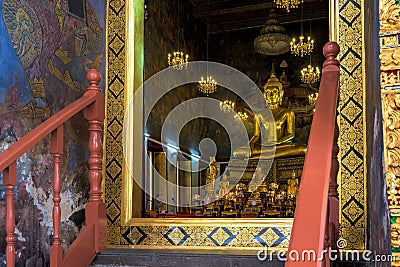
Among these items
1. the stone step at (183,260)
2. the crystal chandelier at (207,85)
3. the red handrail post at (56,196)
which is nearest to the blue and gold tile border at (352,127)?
the stone step at (183,260)

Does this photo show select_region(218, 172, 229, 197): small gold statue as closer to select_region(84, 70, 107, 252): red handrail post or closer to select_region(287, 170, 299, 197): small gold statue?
select_region(287, 170, 299, 197): small gold statue

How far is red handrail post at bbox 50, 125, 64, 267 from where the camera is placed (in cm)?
317

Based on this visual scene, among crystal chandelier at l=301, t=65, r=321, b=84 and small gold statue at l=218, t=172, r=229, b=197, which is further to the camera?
crystal chandelier at l=301, t=65, r=321, b=84

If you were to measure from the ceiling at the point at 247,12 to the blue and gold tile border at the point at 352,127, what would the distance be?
6.33 meters

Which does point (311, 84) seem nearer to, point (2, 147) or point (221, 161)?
point (221, 161)

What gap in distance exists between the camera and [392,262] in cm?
200

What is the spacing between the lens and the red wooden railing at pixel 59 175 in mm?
2848

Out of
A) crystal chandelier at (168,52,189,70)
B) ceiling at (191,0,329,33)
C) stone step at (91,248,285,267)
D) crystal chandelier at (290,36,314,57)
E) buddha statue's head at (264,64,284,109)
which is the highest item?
ceiling at (191,0,329,33)

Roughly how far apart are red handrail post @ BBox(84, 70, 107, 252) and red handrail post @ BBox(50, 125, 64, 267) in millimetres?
409

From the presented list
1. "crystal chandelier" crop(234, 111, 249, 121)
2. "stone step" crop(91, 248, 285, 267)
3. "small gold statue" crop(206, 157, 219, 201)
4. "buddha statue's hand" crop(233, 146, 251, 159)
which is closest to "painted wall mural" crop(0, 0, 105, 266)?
"stone step" crop(91, 248, 285, 267)

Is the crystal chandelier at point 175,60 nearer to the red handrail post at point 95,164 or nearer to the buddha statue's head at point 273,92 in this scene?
the buddha statue's head at point 273,92

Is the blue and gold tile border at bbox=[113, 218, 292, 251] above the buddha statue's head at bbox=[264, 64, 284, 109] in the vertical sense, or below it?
below

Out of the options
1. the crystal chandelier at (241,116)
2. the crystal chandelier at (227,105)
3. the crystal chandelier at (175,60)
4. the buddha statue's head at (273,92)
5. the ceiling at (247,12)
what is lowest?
the crystal chandelier at (241,116)

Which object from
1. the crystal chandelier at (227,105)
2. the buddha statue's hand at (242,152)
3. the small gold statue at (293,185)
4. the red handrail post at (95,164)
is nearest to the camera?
the red handrail post at (95,164)
